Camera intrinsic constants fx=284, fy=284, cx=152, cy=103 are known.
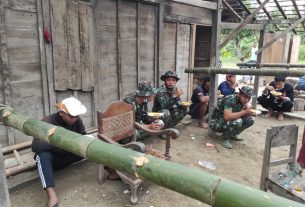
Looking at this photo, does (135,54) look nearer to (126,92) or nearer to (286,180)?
(126,92)

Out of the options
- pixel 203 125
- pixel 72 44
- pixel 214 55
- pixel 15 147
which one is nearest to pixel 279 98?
pixel 214 55

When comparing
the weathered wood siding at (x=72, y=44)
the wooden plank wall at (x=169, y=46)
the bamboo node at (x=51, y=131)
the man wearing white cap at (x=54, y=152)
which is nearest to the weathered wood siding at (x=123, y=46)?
the weathered wood siding at (x=72, y=44)

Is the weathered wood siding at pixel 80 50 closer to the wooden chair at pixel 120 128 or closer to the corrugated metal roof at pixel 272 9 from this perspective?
the wooden chair at pixel 120 128

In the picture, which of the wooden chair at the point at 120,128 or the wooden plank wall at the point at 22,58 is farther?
the wooden plank wall at the point at 22,58

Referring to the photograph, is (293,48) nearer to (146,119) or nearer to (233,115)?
(233,115)

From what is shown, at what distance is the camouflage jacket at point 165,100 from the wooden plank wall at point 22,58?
7.06ft

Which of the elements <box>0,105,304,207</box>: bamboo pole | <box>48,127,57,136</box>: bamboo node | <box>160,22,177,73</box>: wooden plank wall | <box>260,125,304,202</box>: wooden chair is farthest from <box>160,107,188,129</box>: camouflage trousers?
<box>0,105,304,207</box>: bamboo pole

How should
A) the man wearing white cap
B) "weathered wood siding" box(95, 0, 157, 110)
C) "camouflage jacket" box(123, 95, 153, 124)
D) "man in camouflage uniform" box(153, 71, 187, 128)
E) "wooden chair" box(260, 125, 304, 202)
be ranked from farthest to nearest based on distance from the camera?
"man in camouflage uniform" box(153, 71, 187, 128)
"weathered wood siding" box(95, 0, 157, 110)
"camouflage jacket" box(123, 95, 153, 124)
the man wearing white cap
"wooden chair" box(260, 125, 304, 202)

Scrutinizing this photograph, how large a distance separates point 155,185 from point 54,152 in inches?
55.2

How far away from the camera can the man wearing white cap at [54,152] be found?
10.7 feet

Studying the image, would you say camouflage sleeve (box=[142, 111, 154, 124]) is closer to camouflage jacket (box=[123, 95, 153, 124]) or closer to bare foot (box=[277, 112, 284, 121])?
camouflage jacket (box=[123, 95, 153, 124])

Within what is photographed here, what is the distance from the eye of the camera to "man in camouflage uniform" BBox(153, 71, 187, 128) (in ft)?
18.2

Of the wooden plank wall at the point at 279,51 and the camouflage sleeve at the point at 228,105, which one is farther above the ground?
the wooden plank wall at the point at 279,51

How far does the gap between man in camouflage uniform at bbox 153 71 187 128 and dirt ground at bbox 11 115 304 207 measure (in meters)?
0.50
